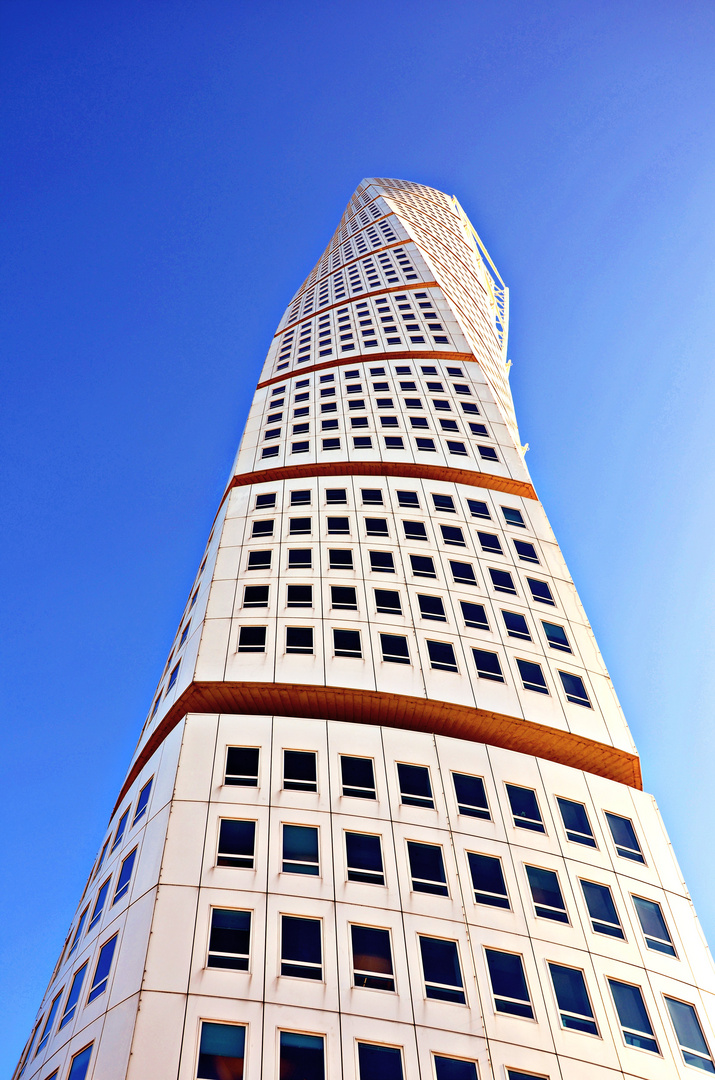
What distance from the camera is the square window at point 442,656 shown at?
2486 cm

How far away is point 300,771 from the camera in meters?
20.6

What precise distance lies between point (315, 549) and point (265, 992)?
50.2ft

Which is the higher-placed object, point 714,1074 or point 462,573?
point 462,573

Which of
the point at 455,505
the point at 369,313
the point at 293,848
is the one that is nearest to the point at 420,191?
the point at 369,313

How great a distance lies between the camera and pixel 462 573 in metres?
28.6

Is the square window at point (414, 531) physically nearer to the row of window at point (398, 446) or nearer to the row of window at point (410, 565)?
the row of window at point (410, 565)

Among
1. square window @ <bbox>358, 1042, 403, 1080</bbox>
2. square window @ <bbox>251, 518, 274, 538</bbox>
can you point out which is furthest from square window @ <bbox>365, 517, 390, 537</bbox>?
square window @ <bbox>358, 1042, 403, 1080</bbox>

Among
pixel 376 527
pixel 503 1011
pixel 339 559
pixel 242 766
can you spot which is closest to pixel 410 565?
pixel 339 559

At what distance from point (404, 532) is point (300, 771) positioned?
11632mm

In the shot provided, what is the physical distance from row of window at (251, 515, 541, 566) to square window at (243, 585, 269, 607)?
311cm

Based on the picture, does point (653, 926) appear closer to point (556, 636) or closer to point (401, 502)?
point (556, 636)

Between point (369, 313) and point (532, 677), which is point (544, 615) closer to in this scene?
point (532, 677)

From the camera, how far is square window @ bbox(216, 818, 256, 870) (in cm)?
1839

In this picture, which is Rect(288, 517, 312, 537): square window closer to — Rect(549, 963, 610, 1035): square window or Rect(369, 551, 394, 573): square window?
Rect(369, 551, 394, 573): square window
